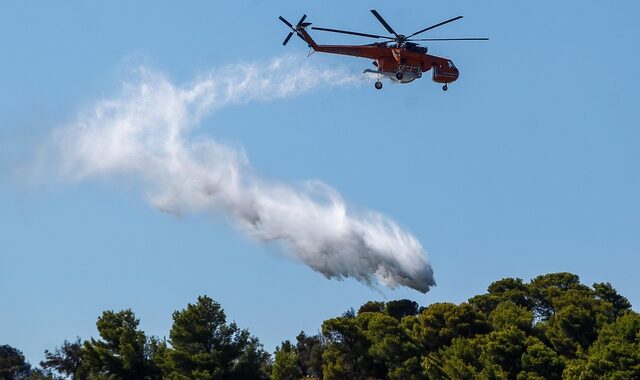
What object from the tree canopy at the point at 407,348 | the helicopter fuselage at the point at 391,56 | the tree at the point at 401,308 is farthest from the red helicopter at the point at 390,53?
the tree at the point at 401,308

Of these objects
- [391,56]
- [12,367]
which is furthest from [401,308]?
[391,56]

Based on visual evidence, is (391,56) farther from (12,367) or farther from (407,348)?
(12,367)

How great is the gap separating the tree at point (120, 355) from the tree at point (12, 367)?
44981 mm

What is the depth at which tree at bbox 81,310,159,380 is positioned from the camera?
102 meters

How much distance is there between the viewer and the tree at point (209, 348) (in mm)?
96750

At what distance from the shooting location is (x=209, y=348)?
99438 mm

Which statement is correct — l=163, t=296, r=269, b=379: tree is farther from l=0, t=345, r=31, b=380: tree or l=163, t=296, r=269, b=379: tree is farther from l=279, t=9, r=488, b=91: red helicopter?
l=0, t=345, r=31, b=380: tree

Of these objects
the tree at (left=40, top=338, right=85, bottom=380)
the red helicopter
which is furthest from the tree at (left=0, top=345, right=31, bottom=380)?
the red helicopter

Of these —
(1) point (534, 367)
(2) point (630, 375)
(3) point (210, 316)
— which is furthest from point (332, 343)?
(2) point (630, 375)

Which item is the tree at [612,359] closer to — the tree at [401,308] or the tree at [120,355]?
the tree at [120,355]

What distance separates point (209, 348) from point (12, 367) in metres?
58.1

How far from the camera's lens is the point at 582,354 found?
95938 millimetres

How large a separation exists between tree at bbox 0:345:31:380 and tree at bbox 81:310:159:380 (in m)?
45.0

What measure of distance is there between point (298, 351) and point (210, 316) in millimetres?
38813
